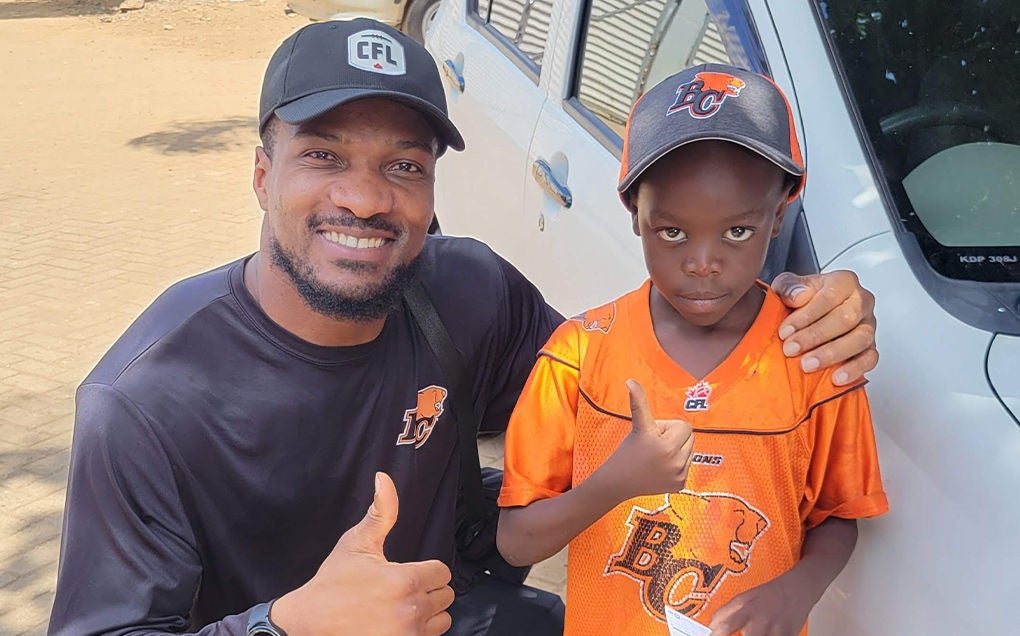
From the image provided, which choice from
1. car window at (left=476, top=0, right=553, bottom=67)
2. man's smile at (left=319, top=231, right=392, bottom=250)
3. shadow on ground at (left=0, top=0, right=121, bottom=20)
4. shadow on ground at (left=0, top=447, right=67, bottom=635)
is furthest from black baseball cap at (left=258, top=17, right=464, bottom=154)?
shadow on ground at (left=0, top=0, right=121, bottom=20)

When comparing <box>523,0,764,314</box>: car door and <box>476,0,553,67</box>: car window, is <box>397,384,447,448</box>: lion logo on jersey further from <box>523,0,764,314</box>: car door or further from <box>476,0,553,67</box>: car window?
<box>476,0,553,67</box>: car window

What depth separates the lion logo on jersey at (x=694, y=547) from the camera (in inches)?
64.7

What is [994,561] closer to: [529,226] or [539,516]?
[539,516]

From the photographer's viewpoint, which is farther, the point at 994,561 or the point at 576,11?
the point at 576,11

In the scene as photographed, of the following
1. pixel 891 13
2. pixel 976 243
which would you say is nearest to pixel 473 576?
pixel 976 243

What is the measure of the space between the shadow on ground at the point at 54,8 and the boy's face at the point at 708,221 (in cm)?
1681

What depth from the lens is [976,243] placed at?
5.95 ft

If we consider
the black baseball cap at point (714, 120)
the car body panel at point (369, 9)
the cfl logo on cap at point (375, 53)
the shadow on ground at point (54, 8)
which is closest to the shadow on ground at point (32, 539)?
the cfl logo on cap at point (375, 53)

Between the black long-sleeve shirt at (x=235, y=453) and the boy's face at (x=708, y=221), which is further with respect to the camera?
the black long-sleeve shirt at (x=235, y=453)

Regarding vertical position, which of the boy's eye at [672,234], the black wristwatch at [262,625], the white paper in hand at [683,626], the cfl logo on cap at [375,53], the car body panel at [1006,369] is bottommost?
the black wristwatch at [262,625]

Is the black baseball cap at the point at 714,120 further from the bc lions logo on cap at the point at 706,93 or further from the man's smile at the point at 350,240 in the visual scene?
the man's smile at the point at 350,240

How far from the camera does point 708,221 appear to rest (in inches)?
63.9

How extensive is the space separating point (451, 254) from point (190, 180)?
679 cm

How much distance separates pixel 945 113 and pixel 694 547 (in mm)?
988
